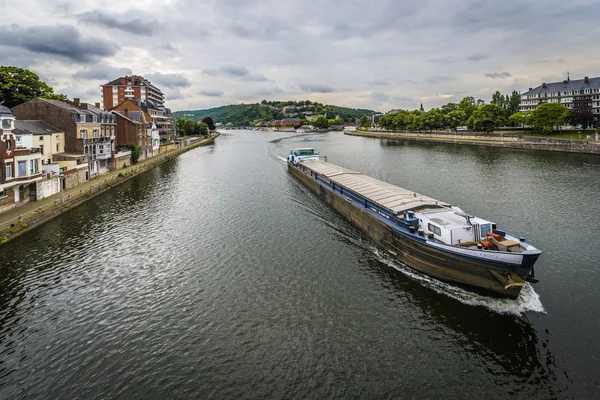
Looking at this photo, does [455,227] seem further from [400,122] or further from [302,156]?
[400,122]

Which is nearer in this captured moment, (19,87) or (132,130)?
(19,87)

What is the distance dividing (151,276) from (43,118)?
47047 mm

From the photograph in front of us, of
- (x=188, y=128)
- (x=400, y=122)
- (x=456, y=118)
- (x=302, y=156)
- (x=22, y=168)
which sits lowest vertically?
(x=22, y=168)

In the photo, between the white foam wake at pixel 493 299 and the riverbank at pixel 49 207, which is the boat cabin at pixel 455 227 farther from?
the riverbank at pixel 49 207

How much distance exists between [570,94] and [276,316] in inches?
6523

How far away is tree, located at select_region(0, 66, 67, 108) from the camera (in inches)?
2635

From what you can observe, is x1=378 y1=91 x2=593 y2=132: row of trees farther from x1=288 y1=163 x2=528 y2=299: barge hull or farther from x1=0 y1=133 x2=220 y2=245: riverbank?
x1=0 y1=133 x2=220 y2=245: riverbank

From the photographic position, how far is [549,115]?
10869 cm

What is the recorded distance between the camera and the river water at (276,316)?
15.2 m

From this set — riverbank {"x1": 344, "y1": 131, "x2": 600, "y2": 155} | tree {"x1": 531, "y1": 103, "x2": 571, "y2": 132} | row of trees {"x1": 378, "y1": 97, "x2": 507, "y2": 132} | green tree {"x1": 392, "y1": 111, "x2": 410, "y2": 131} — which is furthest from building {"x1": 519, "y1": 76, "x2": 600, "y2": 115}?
green tree {"x1": 392, "y1": 111, "x2": 410, "y2": 131}

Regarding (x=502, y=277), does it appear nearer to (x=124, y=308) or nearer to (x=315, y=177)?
(x=124, y=308)

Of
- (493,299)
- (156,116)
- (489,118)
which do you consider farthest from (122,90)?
(493,299)

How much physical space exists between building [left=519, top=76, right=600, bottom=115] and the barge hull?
135 m

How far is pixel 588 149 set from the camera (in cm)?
8056
